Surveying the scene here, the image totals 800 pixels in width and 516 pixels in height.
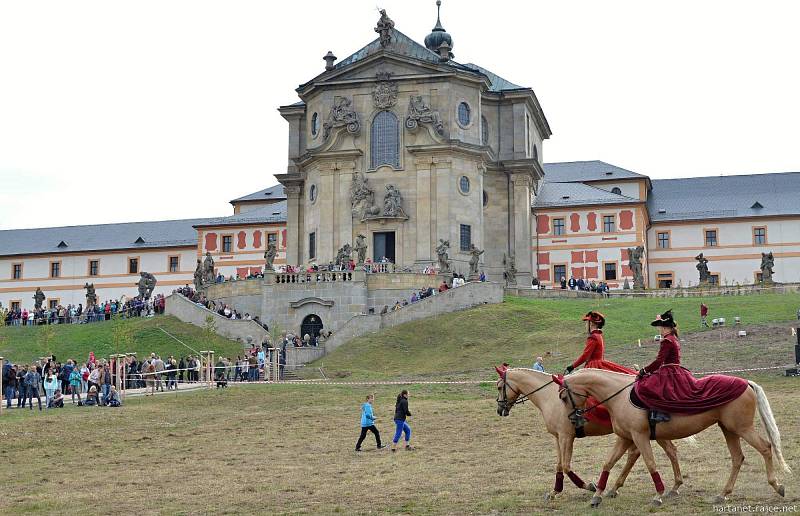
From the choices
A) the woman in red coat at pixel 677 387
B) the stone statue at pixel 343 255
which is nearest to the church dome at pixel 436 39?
the stone statue at pixel 343 255

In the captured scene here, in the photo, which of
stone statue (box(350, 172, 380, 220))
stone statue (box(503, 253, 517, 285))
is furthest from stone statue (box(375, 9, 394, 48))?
stone statue (box(503, 253, 517, 285))

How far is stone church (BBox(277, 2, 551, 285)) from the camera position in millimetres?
77312

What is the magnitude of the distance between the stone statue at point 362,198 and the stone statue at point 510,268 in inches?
390

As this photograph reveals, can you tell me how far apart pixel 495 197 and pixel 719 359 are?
1602 inches

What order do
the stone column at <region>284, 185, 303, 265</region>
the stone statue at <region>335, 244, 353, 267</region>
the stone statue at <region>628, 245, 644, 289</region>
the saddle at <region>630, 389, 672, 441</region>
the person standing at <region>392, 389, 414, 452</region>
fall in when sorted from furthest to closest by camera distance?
the stone column at <region>284, 185, 303, 265</region> → the stone statue at <region>628, 245, 644, 289</region> → the stone statue at <region>335, 244, 353, 267</region> → the person standing at <region>392, 389, 414, 452</region> → the saddle at <region>630, 389, 672, 441</region>

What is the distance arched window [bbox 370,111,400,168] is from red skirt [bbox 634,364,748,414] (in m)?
59.0

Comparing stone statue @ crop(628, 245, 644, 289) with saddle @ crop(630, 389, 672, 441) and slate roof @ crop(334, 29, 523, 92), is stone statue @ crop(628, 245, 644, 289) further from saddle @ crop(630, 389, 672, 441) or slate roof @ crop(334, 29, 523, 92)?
saddle @ crop(630, 389, 672, 441)

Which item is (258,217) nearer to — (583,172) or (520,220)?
(520,220)

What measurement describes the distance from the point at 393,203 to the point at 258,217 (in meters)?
27.0

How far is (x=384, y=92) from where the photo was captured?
7862cm

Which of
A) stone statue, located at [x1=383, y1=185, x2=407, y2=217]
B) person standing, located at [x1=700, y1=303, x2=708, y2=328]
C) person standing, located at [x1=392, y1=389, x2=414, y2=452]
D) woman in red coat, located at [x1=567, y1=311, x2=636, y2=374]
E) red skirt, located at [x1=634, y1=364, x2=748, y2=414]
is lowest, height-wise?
person standing, located at [x1=392, y1=389, x2=414, y2=452]

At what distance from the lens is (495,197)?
83625 millimetres

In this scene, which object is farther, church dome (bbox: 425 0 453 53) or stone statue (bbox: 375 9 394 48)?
church dome (bbox: 425 0 453 53)

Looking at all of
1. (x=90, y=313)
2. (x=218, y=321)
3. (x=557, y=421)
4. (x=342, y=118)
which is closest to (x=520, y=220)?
(x=342, y=118)
